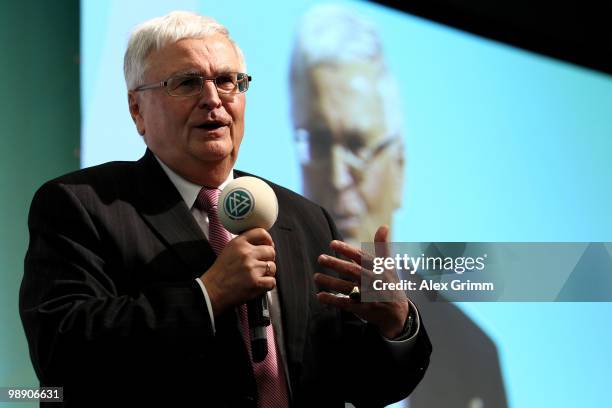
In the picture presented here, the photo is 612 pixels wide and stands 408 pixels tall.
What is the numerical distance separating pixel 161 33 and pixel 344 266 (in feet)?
2.75

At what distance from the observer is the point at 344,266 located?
2.20 m

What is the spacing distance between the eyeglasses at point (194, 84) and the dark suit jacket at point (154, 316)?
214 mm

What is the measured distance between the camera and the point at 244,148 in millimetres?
3713

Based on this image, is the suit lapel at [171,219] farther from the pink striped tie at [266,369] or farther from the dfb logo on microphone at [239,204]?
the dfb logo on microphone at [239,204]

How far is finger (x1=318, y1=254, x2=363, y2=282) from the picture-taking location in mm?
2199

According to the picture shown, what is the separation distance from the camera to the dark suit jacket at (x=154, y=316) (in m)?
1.99

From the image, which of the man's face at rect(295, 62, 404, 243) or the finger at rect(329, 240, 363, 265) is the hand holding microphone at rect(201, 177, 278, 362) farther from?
the man's face at rect(295, 62, 404, 243)

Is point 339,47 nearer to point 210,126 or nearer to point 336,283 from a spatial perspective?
point 210,126

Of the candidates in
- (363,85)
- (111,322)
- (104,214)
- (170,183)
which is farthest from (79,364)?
(363,85)

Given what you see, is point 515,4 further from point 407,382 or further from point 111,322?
point 111,322

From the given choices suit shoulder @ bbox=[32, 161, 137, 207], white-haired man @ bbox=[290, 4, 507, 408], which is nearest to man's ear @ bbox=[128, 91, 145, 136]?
suit shoulder @ bbox=[32, 161, 137, 207]

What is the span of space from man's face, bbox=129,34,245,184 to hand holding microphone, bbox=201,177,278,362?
27 cm

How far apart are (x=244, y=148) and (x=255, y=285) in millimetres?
1815

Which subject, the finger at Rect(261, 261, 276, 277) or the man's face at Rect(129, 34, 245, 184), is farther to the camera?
the man's face at Rect(129, 34, 245, 184)
